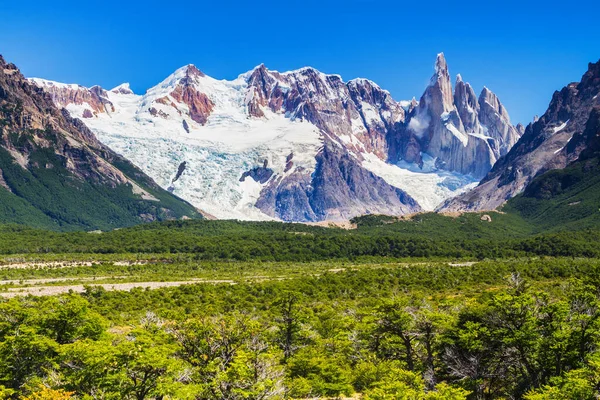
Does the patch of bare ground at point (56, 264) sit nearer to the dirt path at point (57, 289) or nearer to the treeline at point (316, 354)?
the dirt path at point (57, 289)

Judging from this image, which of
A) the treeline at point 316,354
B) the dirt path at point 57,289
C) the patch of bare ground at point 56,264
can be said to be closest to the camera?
the treeline at point 316,354

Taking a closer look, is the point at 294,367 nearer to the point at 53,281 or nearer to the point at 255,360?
the point at 255,360

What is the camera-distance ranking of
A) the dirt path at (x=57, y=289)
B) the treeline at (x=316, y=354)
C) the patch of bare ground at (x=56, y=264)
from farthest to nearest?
the patch of bare ground at (x=56, y=264) → the dirt path at (x=57, y=289) → the treeline at (x=316, y=354)

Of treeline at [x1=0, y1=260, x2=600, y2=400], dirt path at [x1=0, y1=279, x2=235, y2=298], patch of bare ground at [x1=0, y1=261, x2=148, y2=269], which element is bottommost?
treeline at [x1=0, y1=260, x2=600, y2=400]

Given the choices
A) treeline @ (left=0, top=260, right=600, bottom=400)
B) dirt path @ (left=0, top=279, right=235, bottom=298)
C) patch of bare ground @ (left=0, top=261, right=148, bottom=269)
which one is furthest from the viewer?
patch of bare ground @ (left=0, top=261, right=148, bottom=269)

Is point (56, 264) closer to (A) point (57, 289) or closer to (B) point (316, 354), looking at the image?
(A) point (57, 289)

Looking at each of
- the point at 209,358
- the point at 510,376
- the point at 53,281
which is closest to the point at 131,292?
the point at 53,281

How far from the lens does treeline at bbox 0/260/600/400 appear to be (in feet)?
104

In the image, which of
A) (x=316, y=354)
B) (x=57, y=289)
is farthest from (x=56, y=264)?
(x=316, y=354)

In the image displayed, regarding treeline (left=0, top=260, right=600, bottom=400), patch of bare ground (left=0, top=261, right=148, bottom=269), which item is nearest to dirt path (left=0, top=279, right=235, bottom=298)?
patch of bare ground (left=0, top=261, right=148, bottom=269)

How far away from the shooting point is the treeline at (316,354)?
31.7 metres

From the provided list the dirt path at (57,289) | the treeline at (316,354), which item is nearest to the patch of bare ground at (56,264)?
the dirt path at (57,289)

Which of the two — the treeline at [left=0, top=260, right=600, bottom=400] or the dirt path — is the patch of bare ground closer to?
the dirt path

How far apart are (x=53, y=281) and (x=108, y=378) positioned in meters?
102
